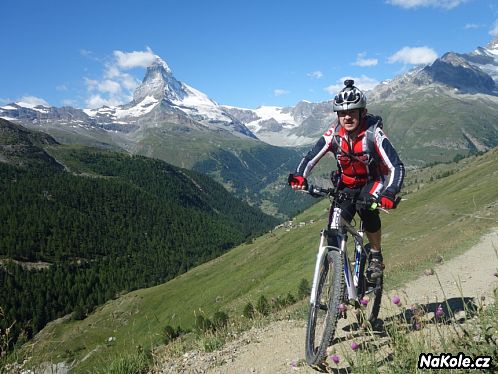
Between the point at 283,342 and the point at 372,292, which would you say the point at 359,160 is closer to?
the point at 372,292

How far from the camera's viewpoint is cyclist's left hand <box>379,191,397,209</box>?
734 cm

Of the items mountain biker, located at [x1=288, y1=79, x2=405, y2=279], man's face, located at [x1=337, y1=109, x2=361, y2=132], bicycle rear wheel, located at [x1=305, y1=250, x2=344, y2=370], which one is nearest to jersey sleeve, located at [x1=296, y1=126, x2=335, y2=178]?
mountain biker, located at [x1=288, y1=79, x2=405, y2=279]

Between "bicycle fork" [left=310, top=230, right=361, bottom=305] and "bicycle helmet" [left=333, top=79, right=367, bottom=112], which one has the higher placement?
"bicycle helmet" [left=333, top=79, right=367, bottom=112]

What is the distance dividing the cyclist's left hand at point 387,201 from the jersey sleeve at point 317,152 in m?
1.93

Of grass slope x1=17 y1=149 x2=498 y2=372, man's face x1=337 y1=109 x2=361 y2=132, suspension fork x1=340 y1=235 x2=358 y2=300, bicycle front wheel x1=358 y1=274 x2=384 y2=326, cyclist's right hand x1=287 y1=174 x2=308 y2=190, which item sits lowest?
grass slope x1=17 y1=149 x2=498 y2=372

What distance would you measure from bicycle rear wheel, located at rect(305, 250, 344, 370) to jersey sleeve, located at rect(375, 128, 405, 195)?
1.84m

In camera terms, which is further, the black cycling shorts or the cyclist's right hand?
the cyclist's right hand

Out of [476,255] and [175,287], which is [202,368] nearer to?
[476,255]

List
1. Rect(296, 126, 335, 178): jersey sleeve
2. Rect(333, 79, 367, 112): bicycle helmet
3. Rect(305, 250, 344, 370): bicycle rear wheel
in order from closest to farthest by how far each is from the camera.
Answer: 1. Rect(305, 250, 344, 370): bicycle rear wheel
2. Rect(333, 79, 367, 112): bicycle helmet
3. Rect(296, 126, 335, 178): jersey sleeve

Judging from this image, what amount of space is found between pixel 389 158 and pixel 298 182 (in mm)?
1930

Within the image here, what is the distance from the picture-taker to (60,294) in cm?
19050

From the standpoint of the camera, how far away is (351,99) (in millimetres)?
8352

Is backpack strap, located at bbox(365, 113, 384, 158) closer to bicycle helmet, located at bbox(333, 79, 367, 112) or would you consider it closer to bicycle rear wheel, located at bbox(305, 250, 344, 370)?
bicycle helmet, located at bbox(333, 79, 367, 112)

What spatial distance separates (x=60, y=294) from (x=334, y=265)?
209 meters
